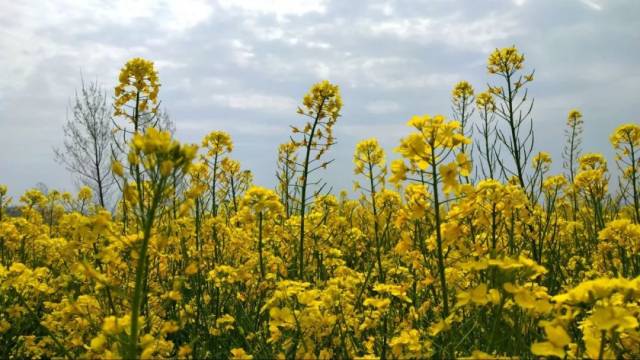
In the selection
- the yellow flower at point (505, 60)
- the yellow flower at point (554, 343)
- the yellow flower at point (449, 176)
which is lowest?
the yellow flower at point (554, 343)

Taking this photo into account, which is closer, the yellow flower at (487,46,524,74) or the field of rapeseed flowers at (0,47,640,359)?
Result: the field of rapeseed flowers at (0,47,640,359)

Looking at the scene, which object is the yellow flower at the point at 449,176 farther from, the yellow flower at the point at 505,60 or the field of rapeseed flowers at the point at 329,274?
the yellow flower at the point at 505,60

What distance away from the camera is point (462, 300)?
5.97 feet

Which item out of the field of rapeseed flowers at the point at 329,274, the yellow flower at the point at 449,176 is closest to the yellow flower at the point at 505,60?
the field of rapeseed flowers at the point at 329,274

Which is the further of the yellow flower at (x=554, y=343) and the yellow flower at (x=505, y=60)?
the yellow flower at (x=505, y=60)

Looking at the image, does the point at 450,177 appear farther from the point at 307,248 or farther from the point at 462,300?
the point at 307,248

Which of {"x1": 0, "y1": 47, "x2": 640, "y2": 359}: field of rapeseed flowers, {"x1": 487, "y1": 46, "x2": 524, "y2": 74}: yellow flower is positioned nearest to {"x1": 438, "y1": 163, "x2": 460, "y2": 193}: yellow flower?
{"x1": 0, "y1": 47, "x2": 640, "y2": 359}: field of rapeseed flowers

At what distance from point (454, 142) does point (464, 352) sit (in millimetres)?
1220

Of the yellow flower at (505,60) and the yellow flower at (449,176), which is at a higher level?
the yellow flower at (505,60)

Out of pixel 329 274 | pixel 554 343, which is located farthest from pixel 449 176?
pixel 329 274

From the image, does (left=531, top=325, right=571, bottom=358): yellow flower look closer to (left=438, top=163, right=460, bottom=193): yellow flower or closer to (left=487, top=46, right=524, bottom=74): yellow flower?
(left=438, top=163, right=460, bottom=193): yellow flower

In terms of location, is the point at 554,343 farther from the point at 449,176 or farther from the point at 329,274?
the point at 329,274

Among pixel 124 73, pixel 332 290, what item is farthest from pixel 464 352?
pixel 124 73

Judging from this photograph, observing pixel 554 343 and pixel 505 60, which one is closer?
pixel 554 343
